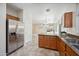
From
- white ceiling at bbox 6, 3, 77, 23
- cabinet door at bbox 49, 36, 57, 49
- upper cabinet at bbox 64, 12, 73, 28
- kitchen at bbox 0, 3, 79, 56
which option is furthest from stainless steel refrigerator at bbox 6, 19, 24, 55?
upper cabinet at bbox 64, 12, 73, 28

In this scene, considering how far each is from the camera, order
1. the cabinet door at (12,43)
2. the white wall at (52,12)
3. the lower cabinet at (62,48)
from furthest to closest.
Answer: the cabinet door at (12,43) < the white wall at (52,12) < the lower cabinet at (62,48)

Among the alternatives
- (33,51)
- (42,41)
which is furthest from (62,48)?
(33,51)

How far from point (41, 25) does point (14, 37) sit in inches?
22.6

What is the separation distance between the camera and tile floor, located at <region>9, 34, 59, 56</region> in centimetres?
236

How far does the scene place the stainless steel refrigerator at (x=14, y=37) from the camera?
241cm

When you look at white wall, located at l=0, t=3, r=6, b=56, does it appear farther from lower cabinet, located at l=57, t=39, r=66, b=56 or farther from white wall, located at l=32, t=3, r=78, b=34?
lower cabinet, located at l=57, t=39, r=66, b=56

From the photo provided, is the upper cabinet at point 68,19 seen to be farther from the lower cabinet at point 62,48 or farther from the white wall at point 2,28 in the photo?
the white wall at point 2,28

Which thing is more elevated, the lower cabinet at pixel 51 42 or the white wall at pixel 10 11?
the white wall at pixel 10 11

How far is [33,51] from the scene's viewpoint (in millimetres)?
2375

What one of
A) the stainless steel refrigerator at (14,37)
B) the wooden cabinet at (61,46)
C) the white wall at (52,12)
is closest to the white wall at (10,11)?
the stainless steel refrigerator at (14,37)

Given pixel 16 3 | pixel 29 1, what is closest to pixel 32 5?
pixel 29 1

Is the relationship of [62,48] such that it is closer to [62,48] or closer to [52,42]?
[62,48]

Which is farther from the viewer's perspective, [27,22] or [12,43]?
[12,43]

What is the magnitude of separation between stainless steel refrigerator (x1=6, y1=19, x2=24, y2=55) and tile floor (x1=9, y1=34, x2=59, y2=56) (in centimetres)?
9
